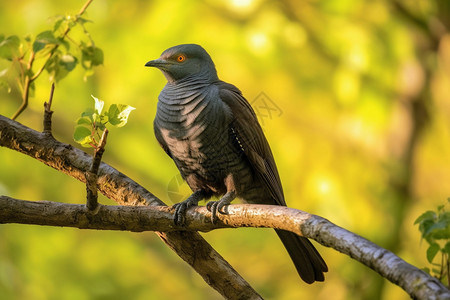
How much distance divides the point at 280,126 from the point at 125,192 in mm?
3328

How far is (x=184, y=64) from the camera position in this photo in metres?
3.69

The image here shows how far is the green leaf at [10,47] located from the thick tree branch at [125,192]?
33 cm

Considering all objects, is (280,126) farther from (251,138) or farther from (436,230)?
(436,230)

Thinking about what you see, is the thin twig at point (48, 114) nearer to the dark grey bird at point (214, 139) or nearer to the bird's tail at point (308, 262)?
the dark grey bird at point (214, 139)

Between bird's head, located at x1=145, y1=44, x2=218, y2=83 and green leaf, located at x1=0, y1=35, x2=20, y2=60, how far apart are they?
2.79 ft

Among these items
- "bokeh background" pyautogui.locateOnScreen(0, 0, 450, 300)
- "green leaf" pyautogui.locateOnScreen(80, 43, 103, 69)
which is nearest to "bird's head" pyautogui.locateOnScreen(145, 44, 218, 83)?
"green leaf" pyautogui.locateOnScreen(80, 43, 103, 69)

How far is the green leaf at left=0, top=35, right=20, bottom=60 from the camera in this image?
120 inches

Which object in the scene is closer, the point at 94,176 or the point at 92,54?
the point at 94,176

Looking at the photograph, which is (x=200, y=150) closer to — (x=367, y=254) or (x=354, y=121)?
(x=367, y=254)

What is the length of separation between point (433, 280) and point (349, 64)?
4300mm

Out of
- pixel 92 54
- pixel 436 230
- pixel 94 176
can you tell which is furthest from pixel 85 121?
pixel 436 230

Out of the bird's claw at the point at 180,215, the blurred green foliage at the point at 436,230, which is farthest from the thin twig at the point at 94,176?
the blurred green foliage at the point at 436,230

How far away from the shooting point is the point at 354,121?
5977 mm

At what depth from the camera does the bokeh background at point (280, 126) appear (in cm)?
566
